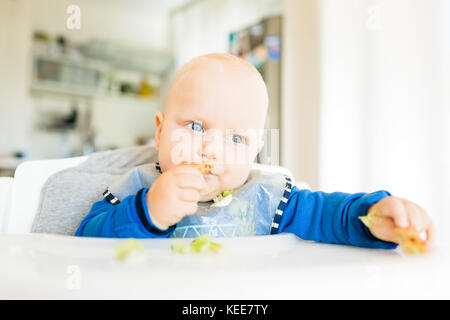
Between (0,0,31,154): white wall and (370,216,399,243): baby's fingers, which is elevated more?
(0,0,31,154): white wall

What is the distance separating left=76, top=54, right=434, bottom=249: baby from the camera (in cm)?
62

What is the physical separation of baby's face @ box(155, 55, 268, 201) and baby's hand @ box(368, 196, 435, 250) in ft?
0.88

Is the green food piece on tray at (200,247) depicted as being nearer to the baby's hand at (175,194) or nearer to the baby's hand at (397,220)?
the baby's hand at (175,194)

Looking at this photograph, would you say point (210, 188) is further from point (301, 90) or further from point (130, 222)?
point (301, 90)

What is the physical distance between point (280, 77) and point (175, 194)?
2.31m

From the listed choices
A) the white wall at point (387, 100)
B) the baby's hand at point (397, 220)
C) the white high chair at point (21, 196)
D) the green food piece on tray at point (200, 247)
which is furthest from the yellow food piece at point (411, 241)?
the white wall at point (387, 100)

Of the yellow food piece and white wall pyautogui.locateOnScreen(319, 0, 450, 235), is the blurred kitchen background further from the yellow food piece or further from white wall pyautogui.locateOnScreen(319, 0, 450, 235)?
the yellow food piece

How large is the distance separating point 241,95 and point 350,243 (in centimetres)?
33

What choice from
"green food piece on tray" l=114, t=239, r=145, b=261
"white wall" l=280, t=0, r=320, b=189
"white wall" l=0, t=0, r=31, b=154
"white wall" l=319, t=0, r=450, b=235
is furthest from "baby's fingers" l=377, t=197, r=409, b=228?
"white wall" l=0, t=0, r=31, b=154

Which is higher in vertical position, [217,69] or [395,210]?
[217,69]

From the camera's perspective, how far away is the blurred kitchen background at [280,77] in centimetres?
163

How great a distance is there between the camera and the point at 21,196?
821mm

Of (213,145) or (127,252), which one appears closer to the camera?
(127,252)

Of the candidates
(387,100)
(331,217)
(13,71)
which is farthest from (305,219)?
(13,71)
